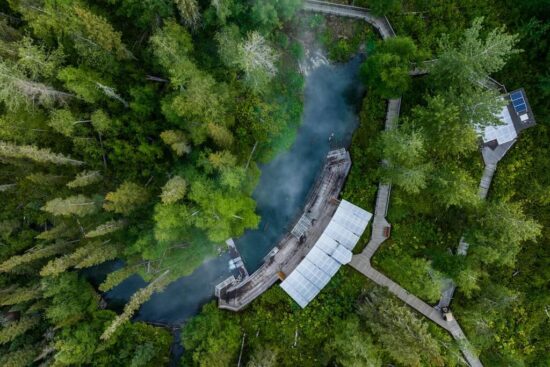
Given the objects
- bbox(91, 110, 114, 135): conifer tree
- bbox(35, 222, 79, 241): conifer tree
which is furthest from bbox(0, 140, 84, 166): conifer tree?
bbox(35, 222, 79, 241): conifer tree

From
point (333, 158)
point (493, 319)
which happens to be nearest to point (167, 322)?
point (333, 158)

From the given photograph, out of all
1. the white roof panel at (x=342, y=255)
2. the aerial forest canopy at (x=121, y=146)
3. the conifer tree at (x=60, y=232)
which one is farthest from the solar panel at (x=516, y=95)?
the conifer tree at (x=60, y=232)

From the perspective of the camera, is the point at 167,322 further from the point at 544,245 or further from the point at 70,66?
the point at 544,245

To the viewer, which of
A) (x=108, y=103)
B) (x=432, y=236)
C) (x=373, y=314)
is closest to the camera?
(x=108, y=103)

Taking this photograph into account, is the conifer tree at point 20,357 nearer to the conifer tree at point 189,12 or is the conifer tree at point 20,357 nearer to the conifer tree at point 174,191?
the conifer tree at point 174,191

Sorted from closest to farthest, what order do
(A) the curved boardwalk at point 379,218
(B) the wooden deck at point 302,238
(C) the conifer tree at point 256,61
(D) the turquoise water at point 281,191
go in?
1. (C) the conifer tree at point 256,61
2. (A) the curved boardwalk at point 379,218
3. (B) the wooden deck at point 302,238
4. (D) the turquoise water at point 281,191
